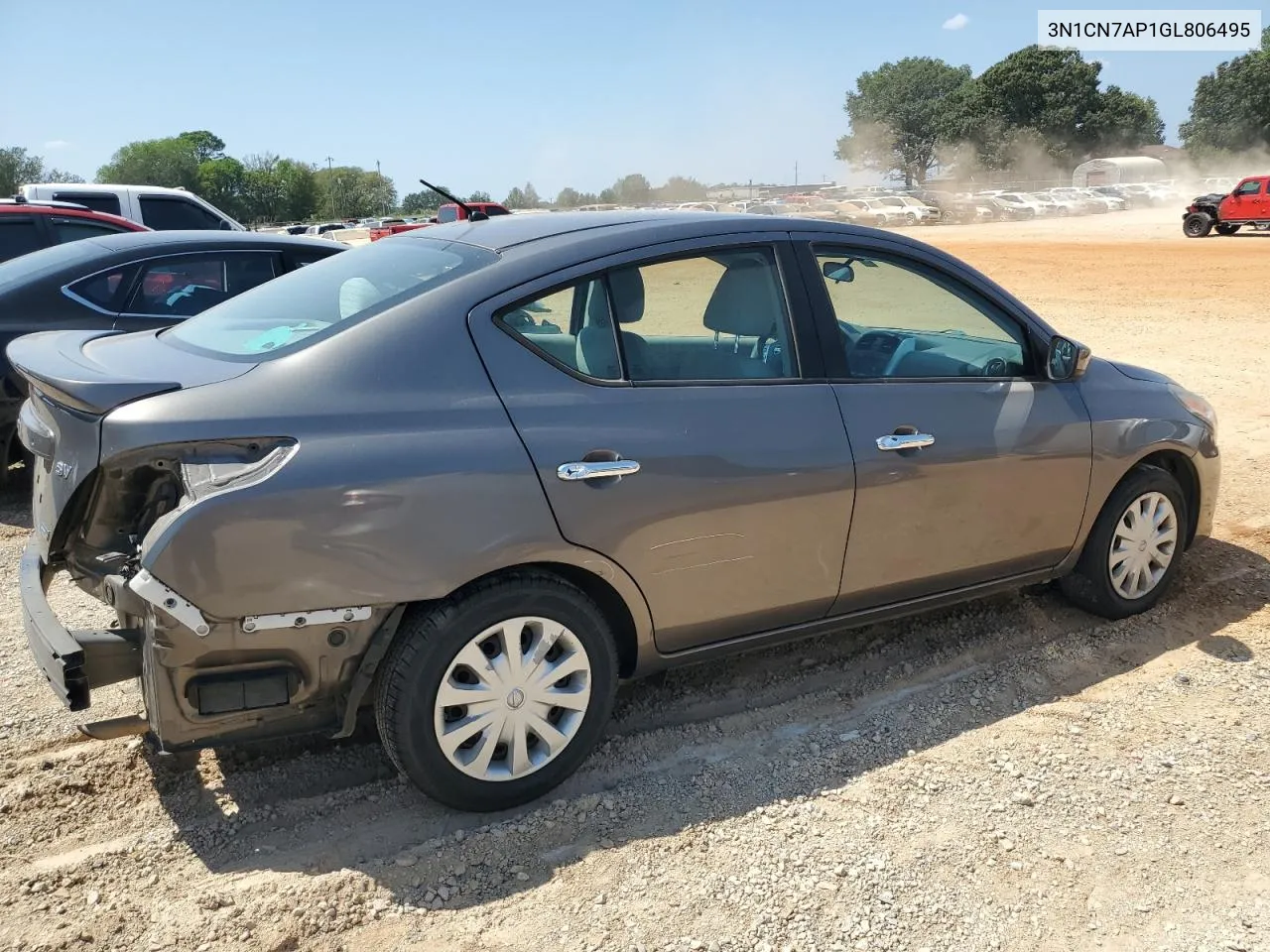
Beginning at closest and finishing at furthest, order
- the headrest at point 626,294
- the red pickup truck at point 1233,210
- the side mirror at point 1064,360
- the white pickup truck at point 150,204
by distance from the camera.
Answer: the headrest at point 626,294 → the side mirror at point 1064,360 → the white pickup truck at point 150,204 → the red pickup truck at point 1233,210

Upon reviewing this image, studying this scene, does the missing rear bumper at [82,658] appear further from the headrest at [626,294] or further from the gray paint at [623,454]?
the headrest at [626,294]

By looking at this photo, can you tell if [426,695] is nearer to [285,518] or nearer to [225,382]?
[285,518]

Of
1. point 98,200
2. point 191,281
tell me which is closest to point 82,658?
point 191,281

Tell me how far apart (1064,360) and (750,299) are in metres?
1.34

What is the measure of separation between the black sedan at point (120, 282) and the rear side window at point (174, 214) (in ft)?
23.2

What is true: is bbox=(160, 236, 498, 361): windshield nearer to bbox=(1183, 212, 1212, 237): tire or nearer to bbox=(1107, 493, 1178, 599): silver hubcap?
bbox=(1107, 493, 1178, 599): silver hubcap

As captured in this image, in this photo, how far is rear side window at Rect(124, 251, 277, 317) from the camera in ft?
20.8

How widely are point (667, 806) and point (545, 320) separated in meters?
1.52

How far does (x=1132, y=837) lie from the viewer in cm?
300

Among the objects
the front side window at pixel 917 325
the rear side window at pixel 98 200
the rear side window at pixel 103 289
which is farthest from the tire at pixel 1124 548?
the rear side window at pixel 98 200

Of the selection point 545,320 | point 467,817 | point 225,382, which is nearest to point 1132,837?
point 467,817

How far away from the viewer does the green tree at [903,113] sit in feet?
345

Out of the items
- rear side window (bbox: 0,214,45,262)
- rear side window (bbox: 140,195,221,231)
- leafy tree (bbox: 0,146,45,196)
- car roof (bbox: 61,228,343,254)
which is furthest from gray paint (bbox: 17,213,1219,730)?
leafy tree (bbox: 0,146,45,196)

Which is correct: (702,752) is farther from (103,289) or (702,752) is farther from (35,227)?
(35,227)
